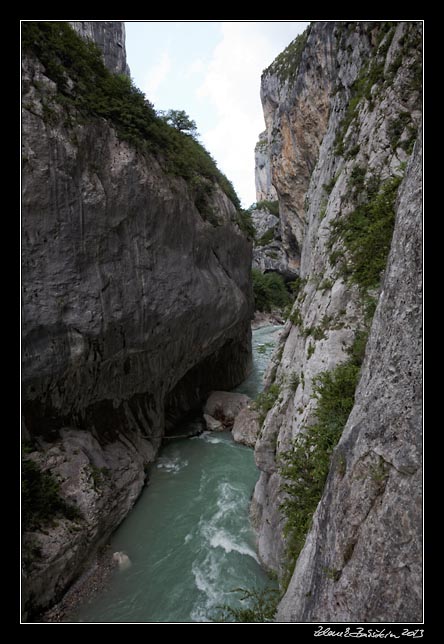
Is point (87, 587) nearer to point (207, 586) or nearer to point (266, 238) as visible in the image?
point (207, 586)

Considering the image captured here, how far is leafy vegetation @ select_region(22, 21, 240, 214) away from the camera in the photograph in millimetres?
9750

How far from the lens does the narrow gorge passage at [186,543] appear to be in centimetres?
726

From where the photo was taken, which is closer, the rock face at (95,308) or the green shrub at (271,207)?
the rock face at (95,308)

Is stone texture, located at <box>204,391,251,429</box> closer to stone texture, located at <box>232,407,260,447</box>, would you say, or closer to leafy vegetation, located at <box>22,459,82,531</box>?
stone texture, located at <box>232,407,260,447</box>

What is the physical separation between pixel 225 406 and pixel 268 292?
25.8m

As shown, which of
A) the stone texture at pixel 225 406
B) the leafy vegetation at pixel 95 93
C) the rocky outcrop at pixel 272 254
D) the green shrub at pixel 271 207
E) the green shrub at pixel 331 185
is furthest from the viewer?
the green shrub at pixel 271 207

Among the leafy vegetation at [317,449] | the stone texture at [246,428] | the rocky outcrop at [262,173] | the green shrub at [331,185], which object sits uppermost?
the rocky outcrop at [262,173]

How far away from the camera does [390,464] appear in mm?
3410

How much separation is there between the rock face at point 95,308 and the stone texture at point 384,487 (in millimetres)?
6307

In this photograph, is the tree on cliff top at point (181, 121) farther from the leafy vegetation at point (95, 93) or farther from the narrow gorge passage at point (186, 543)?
the narrow gorge passage at point (186, 543)

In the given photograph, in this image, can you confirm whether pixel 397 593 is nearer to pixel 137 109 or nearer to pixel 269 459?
pixel 269 459

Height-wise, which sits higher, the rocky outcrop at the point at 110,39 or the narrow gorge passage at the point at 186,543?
the rocky outcrop at the point at 110,39

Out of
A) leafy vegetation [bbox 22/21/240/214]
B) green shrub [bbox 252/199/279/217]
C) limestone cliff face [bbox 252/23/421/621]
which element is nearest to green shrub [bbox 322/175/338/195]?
limestone cliff face [bbox 252/23/421/621]

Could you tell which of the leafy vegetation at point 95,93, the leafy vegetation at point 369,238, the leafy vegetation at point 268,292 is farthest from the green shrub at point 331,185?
the leafy vegetation at point 268,292
